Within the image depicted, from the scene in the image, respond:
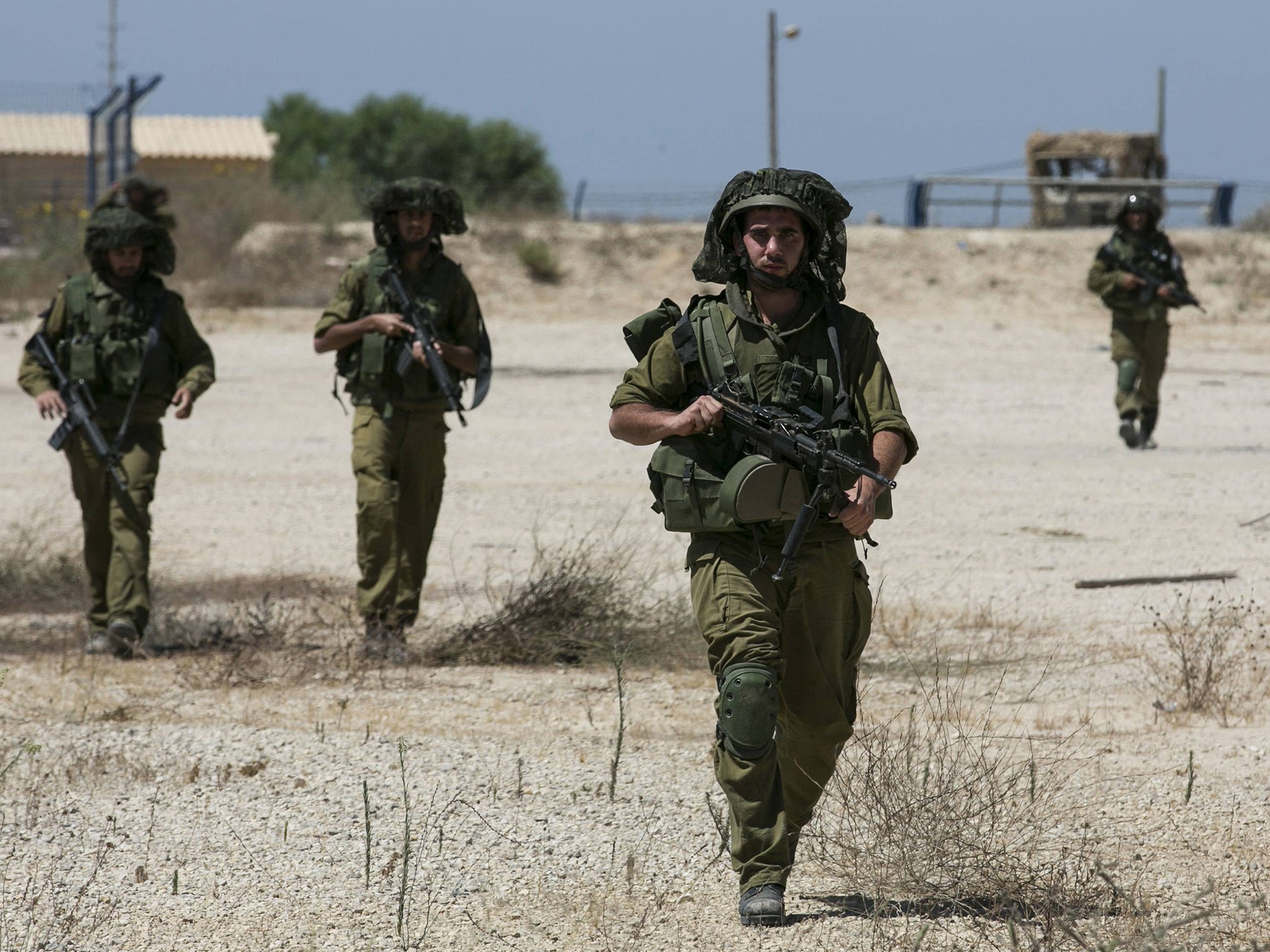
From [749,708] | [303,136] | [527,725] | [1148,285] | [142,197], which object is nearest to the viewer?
[749,708]

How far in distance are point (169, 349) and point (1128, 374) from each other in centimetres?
778

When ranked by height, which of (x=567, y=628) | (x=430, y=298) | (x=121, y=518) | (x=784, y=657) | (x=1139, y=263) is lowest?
(x=567, y=628)

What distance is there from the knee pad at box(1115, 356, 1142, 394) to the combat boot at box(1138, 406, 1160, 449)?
0.79ft

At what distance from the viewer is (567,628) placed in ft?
23.2

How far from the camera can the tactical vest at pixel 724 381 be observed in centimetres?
402

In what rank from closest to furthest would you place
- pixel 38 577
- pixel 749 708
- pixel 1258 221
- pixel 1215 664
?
pixel 749 708, pixel 1215 664, pixel 38 577, pixel 1258 221

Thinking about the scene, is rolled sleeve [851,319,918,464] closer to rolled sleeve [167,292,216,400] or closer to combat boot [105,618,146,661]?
rolled sleeve [167,292,216,400]

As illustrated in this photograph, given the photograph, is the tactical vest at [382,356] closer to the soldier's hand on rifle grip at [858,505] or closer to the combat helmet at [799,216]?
the combat helmet at [799,216]

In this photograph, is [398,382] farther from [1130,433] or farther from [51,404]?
[1130,433]

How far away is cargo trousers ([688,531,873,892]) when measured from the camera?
3.93 meters

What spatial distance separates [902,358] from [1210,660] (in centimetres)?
1451

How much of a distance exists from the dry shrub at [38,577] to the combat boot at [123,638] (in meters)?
1.43

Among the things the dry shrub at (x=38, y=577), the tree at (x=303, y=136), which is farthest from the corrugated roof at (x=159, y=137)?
the dry shrub at (x=38, y=577)

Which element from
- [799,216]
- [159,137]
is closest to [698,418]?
[799,216]
